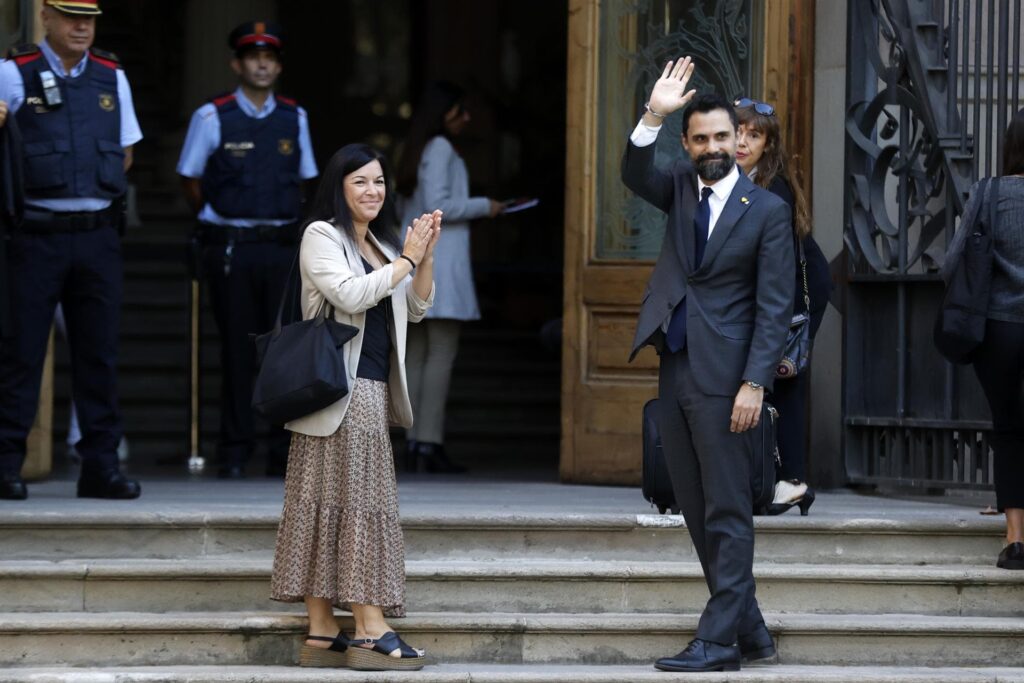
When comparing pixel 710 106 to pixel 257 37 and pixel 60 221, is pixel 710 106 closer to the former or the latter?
pixel 60 221

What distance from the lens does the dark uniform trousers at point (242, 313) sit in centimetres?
862

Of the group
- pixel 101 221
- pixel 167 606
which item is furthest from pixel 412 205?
Result: pixel 167 606

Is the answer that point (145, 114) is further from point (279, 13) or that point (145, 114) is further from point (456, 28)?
point (456, 28)

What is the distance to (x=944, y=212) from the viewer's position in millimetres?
7910

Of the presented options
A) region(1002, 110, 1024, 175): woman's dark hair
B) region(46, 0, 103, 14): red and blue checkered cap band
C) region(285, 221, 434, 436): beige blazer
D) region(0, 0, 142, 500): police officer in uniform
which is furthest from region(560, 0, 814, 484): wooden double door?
region(285, 221, 434, 436): beige blazer

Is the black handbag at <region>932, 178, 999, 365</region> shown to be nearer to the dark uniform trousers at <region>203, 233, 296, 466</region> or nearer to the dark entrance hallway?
the dark uniform trousers at <region>203, 233, 296, 466</region>

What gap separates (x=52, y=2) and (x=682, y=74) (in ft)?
8.96

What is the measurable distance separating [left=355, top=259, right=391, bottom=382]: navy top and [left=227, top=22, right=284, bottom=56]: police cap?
2.69 meters

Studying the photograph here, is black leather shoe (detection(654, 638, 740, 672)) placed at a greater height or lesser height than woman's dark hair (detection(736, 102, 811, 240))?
lesser

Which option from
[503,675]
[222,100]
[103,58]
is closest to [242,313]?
[222,100]

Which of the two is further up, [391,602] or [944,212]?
[944,212]

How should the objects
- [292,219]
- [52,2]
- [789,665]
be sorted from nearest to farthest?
1. [789,665]
2. [52,2]
3. [292,219]

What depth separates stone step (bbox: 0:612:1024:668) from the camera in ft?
20.8

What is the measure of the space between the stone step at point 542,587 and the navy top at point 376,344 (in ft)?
2.71
